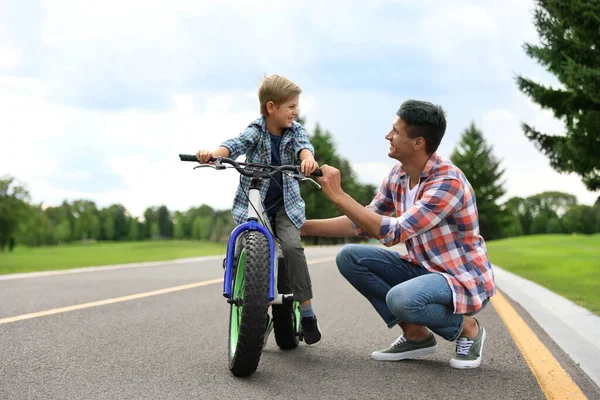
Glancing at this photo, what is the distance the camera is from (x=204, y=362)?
4.45 meters

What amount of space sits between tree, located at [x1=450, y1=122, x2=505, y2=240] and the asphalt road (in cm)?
7678

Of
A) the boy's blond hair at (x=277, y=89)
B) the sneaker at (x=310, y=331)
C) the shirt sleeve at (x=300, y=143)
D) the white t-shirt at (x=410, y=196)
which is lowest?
the sneaker at (x=310, y=331)

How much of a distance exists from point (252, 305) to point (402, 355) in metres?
1.34

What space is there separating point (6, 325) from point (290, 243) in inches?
111

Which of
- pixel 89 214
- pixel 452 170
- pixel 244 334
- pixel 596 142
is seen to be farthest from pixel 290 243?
pixel 89 214

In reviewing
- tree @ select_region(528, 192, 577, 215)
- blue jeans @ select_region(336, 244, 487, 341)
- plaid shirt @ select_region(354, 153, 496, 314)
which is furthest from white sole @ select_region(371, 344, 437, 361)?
tree @ select_region(528, 192, 577, 215)

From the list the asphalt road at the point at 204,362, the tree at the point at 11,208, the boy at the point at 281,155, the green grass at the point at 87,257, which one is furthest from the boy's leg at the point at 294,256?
the tree at the point at 11,208

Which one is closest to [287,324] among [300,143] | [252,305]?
[252,305]

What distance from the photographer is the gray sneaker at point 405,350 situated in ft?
15.2

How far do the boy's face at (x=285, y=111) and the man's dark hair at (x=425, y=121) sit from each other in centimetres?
69

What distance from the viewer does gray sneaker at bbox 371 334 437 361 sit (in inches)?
183

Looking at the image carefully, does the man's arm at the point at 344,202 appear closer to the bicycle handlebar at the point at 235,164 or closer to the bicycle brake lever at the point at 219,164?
the bicycle handlebar at the point at 235,164

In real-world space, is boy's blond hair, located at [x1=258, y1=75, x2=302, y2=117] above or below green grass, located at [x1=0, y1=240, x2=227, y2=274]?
above

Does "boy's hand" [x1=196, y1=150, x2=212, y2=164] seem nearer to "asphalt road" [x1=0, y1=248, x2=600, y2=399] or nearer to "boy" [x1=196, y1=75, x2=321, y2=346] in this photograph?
"boy" [x1=196, y1=75, x2=321, y2=346]
